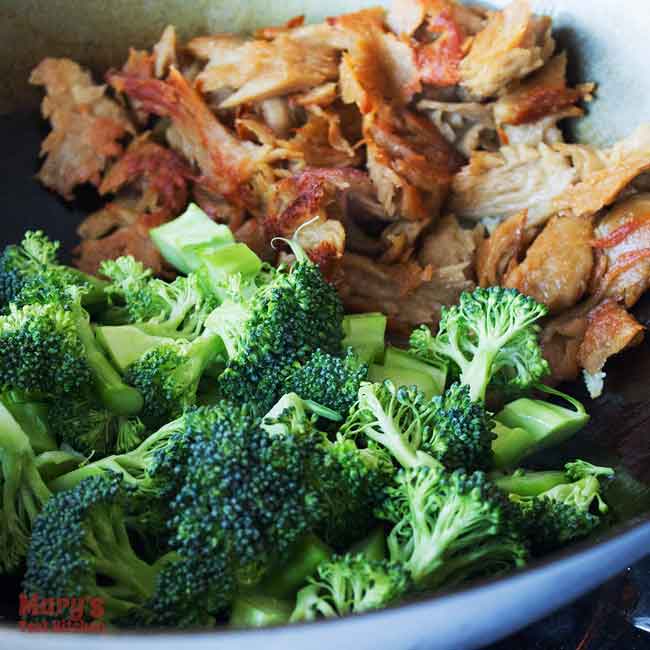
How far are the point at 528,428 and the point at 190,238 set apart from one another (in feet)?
3.34

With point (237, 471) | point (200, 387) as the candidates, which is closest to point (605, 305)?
point (200, 387)

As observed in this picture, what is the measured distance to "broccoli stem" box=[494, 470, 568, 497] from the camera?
62.4 inches

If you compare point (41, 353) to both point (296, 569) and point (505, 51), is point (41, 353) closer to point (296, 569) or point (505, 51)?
point (296, 569)

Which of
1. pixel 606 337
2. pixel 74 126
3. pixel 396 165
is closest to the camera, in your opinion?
pixel 606 337

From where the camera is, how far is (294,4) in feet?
9.09

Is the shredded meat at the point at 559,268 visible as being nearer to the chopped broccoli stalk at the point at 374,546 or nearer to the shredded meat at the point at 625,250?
the shredded meat at the point at 625,250

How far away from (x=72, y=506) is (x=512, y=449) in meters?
0.92

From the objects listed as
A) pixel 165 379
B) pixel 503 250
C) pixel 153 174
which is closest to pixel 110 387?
pixel 165 379

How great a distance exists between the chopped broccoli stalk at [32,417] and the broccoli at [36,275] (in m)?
0.33

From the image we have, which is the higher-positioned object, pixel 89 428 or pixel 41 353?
pixel 41 353

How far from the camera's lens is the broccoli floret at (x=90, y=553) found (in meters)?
1.25

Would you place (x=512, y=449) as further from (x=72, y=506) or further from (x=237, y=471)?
(x=72, y=506)

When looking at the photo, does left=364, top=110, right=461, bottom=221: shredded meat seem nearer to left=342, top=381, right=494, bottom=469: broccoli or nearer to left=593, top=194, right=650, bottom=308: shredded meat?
left=593, top=194, right=650, bottom=308: shredded meat

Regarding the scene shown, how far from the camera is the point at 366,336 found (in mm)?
1933
